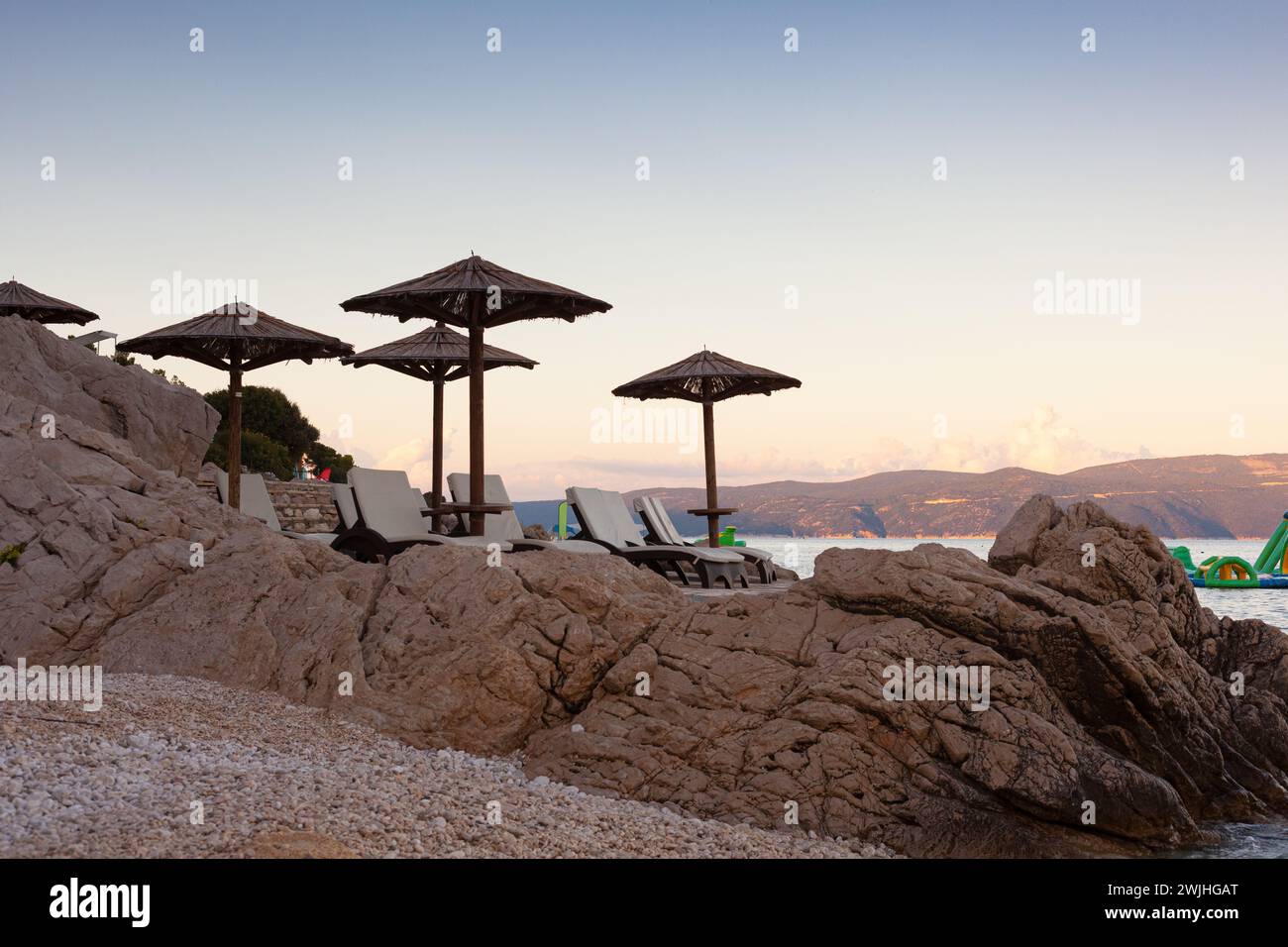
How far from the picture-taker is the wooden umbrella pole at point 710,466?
14.0m

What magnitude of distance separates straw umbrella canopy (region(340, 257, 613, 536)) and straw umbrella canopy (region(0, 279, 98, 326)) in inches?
309

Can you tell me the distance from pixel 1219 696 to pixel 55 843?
7.06 metres

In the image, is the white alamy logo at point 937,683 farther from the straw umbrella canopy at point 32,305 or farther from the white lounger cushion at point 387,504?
the straw umbrella canopy at point 32,305

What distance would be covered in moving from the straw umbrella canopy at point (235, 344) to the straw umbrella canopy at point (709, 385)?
414cm

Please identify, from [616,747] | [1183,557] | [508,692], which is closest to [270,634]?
[508,692]

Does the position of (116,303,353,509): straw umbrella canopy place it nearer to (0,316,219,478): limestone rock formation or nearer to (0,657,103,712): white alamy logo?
(0,316,219,478): limestone rock formation

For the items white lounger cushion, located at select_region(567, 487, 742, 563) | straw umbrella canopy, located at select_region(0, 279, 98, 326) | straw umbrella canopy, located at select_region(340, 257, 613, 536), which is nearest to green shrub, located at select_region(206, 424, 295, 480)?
straw umbrella canopy, located at select_region(0, 279, 98, 326)

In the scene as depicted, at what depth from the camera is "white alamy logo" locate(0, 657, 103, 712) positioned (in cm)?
570

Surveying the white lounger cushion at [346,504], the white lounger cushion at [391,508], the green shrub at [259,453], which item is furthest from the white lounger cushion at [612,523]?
the green shrub at [259,453]

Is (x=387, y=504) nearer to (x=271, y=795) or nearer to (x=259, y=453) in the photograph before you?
(x=271, y=795)

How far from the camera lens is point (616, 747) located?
5.95m
